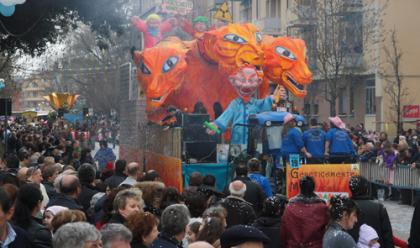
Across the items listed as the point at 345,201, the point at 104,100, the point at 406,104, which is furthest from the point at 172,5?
the point at 104,100

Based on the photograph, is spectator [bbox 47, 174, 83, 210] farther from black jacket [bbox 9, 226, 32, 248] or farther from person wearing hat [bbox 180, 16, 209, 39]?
person wearing hat [bbox 180, 16, 209, 39]

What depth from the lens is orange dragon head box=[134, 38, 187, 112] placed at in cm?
2128

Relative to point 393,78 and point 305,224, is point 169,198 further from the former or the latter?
point 393,78

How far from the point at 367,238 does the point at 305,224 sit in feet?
2.33

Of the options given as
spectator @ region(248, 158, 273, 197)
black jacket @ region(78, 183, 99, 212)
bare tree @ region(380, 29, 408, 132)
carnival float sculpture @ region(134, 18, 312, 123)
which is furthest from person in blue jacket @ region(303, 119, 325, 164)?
bare tree @ region(380, 29, 408, 132)

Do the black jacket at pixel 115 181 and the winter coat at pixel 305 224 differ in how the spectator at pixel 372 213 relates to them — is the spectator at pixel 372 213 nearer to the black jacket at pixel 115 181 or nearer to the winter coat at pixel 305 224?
the winter coat at pixel 305 224

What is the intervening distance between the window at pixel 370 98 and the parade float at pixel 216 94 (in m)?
21.2

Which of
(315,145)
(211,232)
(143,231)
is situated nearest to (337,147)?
(315,145)

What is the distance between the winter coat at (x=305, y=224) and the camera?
7551mm

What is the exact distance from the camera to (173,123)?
21953 mm

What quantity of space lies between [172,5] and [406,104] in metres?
20.4

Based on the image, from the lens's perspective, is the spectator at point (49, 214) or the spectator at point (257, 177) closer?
the spectator at point (49, 214)

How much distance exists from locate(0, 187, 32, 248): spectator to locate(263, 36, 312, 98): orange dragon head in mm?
15089

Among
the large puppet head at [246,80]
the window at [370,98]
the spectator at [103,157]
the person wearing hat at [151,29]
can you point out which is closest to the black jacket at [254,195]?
the large puppet head at [246,80]
